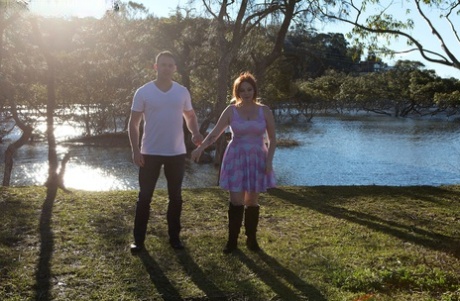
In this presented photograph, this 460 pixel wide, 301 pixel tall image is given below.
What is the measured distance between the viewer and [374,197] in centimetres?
843

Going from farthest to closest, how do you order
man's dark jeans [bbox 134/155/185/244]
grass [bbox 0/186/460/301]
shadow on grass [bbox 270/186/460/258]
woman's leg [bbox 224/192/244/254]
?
A: 1. shadow on grass [bbox 270/186/460/258]
2. woman's leg [bbox 224/192/244/254]
3. man's dark jeans [bbox 134/155/185/244]
4. grass [bbox 0/186/460/301]

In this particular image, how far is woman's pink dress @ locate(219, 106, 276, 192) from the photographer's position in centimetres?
464

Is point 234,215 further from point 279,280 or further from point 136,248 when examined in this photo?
point 136,248

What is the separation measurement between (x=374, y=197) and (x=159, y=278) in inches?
205

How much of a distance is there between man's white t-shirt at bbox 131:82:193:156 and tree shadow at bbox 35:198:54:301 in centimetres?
128

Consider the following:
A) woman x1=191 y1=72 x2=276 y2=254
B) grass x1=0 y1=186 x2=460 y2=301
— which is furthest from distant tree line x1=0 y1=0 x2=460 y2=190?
woman x1=191 y1=72 x2=276 y2=254

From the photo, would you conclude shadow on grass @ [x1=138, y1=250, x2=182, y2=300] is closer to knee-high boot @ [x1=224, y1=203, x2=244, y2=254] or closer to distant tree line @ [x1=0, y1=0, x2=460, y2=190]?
knee-high boot @ [x1=224, y1=203, x2=244, y2=254]

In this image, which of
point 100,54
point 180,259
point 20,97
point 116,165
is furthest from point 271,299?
point 100,54

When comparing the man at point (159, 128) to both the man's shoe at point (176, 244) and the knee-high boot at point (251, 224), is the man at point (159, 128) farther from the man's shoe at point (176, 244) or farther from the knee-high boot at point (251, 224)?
the knee-high boot at point (251, 224)

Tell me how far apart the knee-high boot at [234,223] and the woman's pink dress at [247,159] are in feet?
0.66

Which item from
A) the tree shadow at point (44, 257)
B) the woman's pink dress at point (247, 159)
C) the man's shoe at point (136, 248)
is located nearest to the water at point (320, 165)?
the tree shadow at point (44, 257)

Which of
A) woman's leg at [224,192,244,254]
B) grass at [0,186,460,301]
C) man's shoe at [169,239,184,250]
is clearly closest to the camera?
grass at [0,186,460,301]

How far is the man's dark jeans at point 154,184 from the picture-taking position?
15.1ft

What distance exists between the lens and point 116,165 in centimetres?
1992
